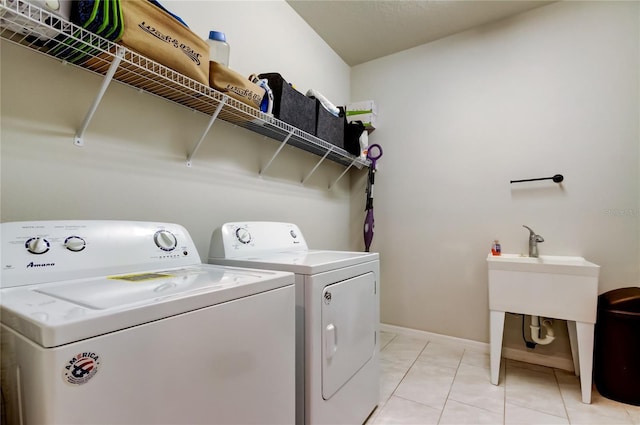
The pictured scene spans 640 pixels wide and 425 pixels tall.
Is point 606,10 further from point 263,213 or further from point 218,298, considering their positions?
point 218,298

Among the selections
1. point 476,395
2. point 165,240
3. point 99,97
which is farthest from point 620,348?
point 99,97

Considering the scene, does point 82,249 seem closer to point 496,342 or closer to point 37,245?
point 37,245

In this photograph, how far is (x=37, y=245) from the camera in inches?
32.3

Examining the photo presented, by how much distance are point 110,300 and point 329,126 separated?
175cm

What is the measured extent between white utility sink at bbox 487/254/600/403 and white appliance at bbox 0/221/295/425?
158 cm

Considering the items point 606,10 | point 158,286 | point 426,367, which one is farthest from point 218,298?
point 606,10

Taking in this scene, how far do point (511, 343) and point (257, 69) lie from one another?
2665 millimetres

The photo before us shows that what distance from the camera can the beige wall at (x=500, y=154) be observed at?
198 cm

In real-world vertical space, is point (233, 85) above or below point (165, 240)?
above

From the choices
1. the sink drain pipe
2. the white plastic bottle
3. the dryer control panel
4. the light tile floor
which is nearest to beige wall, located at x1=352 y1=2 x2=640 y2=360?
the sink drain pipe

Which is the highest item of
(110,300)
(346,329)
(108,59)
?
(108,59)

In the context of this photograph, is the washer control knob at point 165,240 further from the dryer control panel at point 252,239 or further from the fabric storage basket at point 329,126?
the fabric storage basket at point 329,126

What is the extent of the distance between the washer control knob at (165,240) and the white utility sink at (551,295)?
1.87 metres

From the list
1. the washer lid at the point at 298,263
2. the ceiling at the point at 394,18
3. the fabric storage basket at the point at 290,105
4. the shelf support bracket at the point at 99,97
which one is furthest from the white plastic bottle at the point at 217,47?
the ceiling at the point at 394,18
